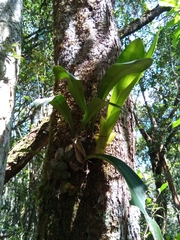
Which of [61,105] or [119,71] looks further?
[61,105]

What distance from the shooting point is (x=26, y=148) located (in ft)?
5.84

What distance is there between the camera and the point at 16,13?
1.62 meters

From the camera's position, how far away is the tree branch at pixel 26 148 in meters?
1.75

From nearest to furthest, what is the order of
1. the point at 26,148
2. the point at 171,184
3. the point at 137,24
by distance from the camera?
the point at 26,148
the point at 137,24
the point at 171,184

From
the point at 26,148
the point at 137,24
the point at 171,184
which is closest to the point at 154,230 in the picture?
the point at 26,148

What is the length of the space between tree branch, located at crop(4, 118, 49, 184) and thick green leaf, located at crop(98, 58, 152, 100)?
3.23 ft

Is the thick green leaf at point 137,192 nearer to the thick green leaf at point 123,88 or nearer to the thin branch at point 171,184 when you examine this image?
the thick green leaf at point 123,88

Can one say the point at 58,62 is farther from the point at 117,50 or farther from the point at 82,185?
the point at 82,185

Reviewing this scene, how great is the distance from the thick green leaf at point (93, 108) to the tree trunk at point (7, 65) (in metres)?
0.53

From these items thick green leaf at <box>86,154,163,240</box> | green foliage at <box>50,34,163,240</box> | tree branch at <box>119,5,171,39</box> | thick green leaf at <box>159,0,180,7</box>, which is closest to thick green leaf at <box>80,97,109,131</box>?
green foliage at <box>50,34,163,240</box>

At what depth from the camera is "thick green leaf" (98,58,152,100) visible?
71 cm

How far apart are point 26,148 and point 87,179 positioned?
99 cm

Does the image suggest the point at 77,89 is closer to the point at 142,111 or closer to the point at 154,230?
the point at 154,230

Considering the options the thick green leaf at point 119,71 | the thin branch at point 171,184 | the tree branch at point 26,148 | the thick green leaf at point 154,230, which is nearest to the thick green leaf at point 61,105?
the thick green leaf at point 119,71
